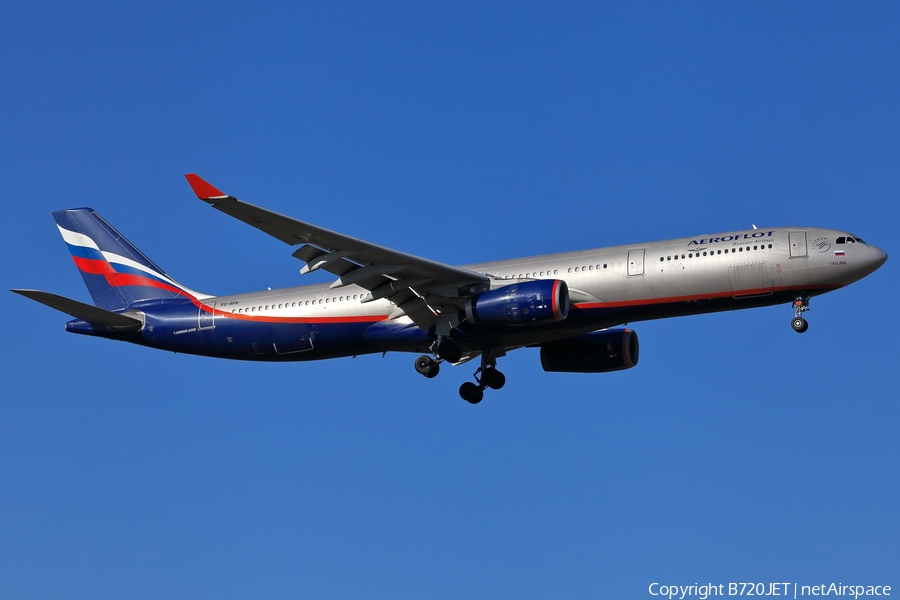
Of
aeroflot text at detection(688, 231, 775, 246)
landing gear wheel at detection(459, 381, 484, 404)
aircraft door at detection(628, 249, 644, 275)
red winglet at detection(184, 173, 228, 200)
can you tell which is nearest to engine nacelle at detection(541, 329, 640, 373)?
landing gear wheel at detection(459, 381, 484, 404)

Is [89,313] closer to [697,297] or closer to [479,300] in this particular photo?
[479,300]

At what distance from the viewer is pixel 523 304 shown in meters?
33.7

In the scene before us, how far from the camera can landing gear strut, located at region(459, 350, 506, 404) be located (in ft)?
131

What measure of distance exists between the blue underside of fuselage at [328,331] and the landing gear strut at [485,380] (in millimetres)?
1630

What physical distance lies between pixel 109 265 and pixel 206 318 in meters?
5.98

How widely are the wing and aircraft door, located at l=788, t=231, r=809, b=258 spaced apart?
9.53 meters

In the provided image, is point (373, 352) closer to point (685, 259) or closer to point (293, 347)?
point (293, 347)

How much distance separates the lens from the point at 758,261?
33.7m

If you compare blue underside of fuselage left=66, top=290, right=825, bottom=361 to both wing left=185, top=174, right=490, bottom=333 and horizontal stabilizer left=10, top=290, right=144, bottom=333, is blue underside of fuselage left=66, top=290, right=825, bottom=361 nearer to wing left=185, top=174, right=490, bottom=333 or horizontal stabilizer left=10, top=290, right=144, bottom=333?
horizontal stabilizer left=10, top=290, right=144, bottom=333

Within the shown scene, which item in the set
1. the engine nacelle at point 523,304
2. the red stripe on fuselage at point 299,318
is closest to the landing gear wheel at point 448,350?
the engine nacelle at point 523,304

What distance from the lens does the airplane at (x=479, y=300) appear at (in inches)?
1318

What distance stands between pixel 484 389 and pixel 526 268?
5.98 m

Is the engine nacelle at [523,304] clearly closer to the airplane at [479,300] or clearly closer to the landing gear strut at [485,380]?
the airplane at [479,300]

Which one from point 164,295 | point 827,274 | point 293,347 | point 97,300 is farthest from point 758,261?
point 97,300
